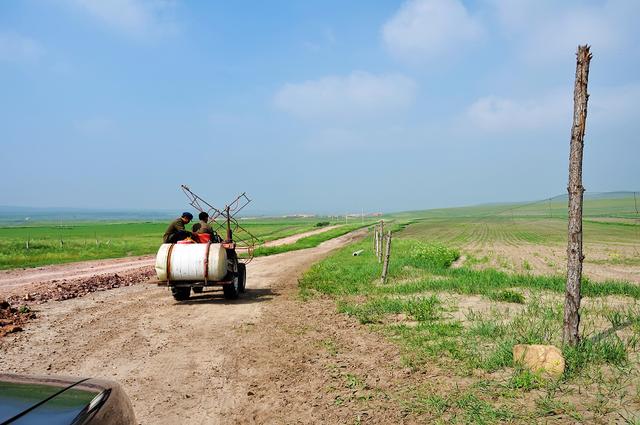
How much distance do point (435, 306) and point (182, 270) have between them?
6877 millimetres

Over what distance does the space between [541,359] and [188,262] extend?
895 cm

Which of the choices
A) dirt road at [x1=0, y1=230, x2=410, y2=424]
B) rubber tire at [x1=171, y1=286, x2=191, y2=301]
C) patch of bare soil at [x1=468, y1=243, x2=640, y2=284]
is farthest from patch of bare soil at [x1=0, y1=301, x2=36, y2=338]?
patch of bare soil at [x1=468, y1=243, x2=640, y2=284]

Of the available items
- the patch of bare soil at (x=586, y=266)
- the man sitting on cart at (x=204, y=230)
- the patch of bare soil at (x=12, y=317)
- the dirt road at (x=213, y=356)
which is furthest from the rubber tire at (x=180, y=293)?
the patch of bare soil at (x=586, y=266)

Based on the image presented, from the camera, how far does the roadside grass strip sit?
5.37 meters

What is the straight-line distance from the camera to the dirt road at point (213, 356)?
593 centimetres

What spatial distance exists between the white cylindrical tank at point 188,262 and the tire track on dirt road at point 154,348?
38.1 inches

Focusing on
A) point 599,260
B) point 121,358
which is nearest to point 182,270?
point 121,358

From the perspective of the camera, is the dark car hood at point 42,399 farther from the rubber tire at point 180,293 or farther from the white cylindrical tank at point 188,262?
the rubber tire at point 180,293

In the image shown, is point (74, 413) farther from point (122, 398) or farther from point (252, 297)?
point (252, 297)

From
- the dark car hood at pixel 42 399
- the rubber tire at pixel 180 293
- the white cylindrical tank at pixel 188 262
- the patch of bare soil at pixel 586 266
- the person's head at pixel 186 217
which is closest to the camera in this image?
the dark car hood at pixel 42 399

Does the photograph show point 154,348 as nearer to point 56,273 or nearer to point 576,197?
point 576,197

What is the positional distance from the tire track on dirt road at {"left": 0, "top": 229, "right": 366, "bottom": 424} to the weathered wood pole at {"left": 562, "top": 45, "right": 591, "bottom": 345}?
522cm

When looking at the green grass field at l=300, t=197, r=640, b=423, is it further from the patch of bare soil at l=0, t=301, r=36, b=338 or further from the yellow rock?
the patch of bare soil at l=0, t=301, r=36, b=338

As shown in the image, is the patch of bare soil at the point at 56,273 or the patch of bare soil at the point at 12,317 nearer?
the patch of bare soil at the point at 12,317
